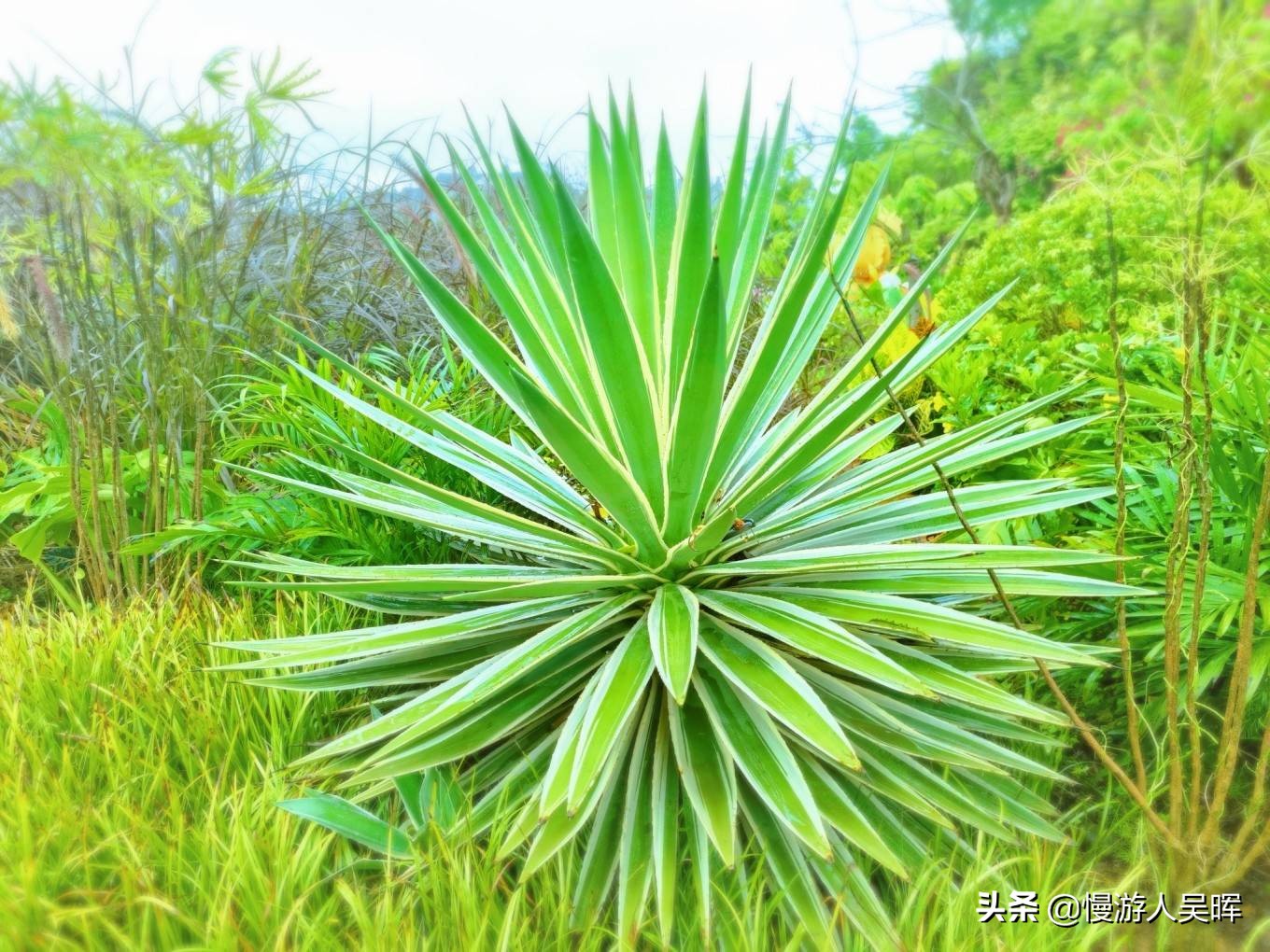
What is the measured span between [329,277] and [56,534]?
1.68 metres

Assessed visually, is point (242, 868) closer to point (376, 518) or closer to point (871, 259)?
point (376, 518)

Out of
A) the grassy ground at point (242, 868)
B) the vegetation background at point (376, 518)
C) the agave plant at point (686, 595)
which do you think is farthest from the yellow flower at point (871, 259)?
the grassy ground at point (242, 868)

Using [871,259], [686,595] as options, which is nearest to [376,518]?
[686,595]

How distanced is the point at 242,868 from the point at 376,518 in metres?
1.29

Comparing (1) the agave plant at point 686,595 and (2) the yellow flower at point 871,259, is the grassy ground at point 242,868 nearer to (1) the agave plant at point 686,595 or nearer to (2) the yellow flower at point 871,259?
(1) the agave plant at point 686,595

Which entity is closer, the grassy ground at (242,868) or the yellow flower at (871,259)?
the grassy ground at (242,868)

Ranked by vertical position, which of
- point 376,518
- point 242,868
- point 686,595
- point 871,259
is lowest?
point 242,868

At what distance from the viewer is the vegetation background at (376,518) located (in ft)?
4.40

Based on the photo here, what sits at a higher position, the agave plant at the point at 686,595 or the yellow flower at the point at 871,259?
the yellow flower at the point at 871,259

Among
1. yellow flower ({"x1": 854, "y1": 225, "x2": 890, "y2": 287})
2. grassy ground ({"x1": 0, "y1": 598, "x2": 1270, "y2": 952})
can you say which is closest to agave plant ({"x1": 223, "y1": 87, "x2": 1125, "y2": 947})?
grassy ground ({"x1": 0, "y1": 598, "x2": 1270, "y2": 952})

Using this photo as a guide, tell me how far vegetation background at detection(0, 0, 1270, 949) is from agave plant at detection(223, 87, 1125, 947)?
4.8 inches

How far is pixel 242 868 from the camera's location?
1363mm

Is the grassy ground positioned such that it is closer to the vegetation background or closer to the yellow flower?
the vegetation background

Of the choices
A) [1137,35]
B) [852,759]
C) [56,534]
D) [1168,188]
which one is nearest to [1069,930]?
[852,759]
